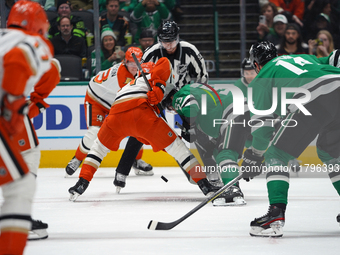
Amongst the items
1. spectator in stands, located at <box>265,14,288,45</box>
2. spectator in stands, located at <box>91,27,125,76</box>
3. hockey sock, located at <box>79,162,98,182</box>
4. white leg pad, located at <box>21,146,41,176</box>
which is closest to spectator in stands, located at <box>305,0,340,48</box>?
spectator in stands, located at <box>265,14,288,45</box>

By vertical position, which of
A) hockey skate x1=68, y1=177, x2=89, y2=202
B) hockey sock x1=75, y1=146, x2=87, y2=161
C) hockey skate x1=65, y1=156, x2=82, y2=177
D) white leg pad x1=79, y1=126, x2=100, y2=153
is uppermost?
hockey skate x1=68, y1=177, x2=89, y2=202

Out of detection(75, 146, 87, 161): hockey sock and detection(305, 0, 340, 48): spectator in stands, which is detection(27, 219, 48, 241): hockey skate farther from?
detection(305, 0, 340, 48): spectator in stands

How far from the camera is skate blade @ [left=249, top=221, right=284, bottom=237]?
7.93 ft

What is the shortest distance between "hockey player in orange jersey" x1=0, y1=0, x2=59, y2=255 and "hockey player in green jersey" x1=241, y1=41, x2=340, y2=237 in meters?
1.16

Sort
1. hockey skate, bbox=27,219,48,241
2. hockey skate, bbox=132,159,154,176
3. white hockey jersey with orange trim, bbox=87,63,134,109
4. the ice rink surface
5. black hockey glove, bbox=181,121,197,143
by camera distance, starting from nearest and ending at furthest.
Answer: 1. the ice rink surface
2. hockey skate, bbox=27,219,48,241
3. black hockey glove, bbox=181,121,197,143
4. white hockey jersey with orange trim, bbox=87,63,134,109
5. hockey skate, bbox=132,159,154,176

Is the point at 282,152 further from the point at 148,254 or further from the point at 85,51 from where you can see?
the point at 85,51

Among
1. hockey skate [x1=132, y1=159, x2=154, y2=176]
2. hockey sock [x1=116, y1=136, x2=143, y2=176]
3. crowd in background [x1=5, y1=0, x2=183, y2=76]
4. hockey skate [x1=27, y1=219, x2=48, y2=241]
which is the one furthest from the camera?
crowd in background [x1=5, y1=0, x2=183, y2=76]

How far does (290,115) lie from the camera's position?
247 cm

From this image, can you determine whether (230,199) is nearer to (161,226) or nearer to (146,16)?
(161,226)

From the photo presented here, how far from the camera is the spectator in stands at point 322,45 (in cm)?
578

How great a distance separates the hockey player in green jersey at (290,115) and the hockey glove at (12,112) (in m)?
1.20

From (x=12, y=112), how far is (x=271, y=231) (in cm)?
143

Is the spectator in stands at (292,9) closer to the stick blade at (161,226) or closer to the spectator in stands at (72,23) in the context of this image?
the spectator in stands at (72,23)

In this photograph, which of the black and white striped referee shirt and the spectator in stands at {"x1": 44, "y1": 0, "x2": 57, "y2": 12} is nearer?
the black and white striped referee shirt
